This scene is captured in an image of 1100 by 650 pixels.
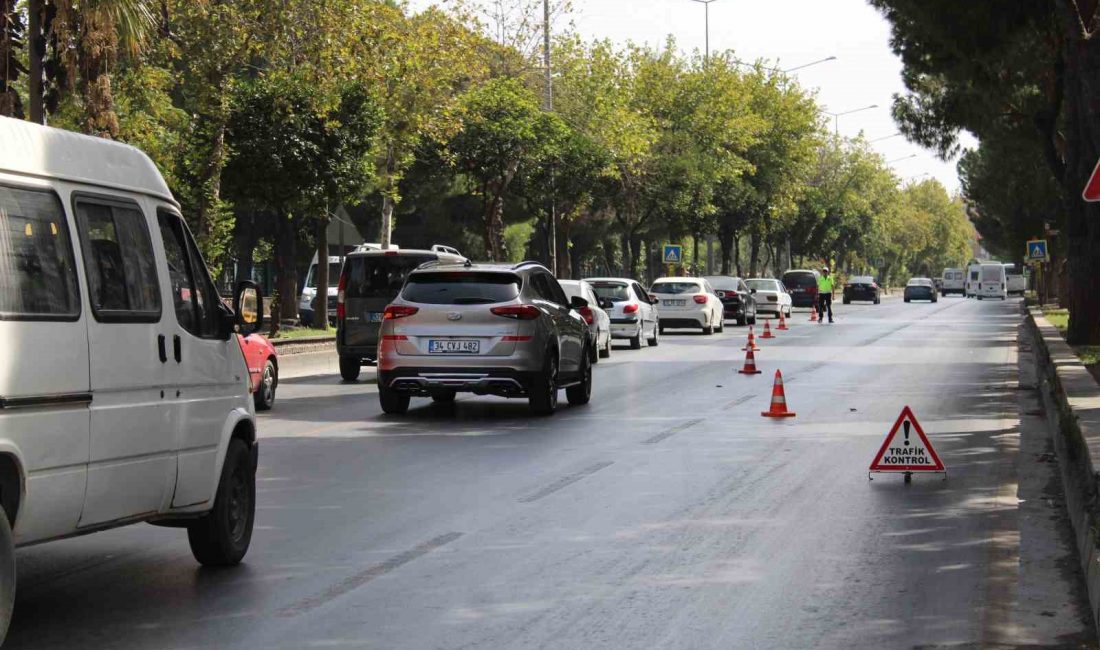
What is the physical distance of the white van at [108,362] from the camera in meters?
6.52

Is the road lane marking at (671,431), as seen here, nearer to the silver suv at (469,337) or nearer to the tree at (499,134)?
the silver suv at (469,337)

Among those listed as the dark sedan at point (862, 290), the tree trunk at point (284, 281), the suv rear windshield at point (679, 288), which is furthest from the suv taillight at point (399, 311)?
the dark sedan at point (862, 290)

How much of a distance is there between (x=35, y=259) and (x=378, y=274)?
18.0m

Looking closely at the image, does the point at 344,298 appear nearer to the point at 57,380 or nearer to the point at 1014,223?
the point at 57,380

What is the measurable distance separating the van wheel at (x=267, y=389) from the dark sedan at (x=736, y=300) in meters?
31.9

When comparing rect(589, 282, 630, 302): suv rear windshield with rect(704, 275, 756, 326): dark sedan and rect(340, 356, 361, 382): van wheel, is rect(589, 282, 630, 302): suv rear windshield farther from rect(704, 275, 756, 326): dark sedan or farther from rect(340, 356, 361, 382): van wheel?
rect(704, 275, 756, 326): dark sedan

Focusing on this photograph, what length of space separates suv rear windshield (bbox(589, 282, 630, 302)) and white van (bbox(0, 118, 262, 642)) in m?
26.4

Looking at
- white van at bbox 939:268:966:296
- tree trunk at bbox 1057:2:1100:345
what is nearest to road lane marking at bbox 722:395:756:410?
tree trunk at bbox 1057:2:1100:345

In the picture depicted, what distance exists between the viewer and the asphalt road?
23.2 ft

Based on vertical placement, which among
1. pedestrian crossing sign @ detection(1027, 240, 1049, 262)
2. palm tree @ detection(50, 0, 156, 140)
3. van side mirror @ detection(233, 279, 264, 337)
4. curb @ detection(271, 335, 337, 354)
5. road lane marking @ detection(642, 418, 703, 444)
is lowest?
road lane marking @ detection(642, 418, 703, 444)

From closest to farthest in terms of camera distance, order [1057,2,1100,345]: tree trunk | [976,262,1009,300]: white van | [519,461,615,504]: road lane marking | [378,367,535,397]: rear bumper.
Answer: [519,461,615,504]: road lane marking, [378,367,535,397]: rear bumper, [1057,2,1100,345]: tree trunk, [976,262,1009,300]: white van

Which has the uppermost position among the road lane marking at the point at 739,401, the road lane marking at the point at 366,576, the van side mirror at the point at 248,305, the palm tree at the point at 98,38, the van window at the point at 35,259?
the palm tree at the point at 98,38

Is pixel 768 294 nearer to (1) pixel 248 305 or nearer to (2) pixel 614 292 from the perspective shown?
(2) pixel 614 292

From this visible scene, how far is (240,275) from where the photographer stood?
6419 cm
